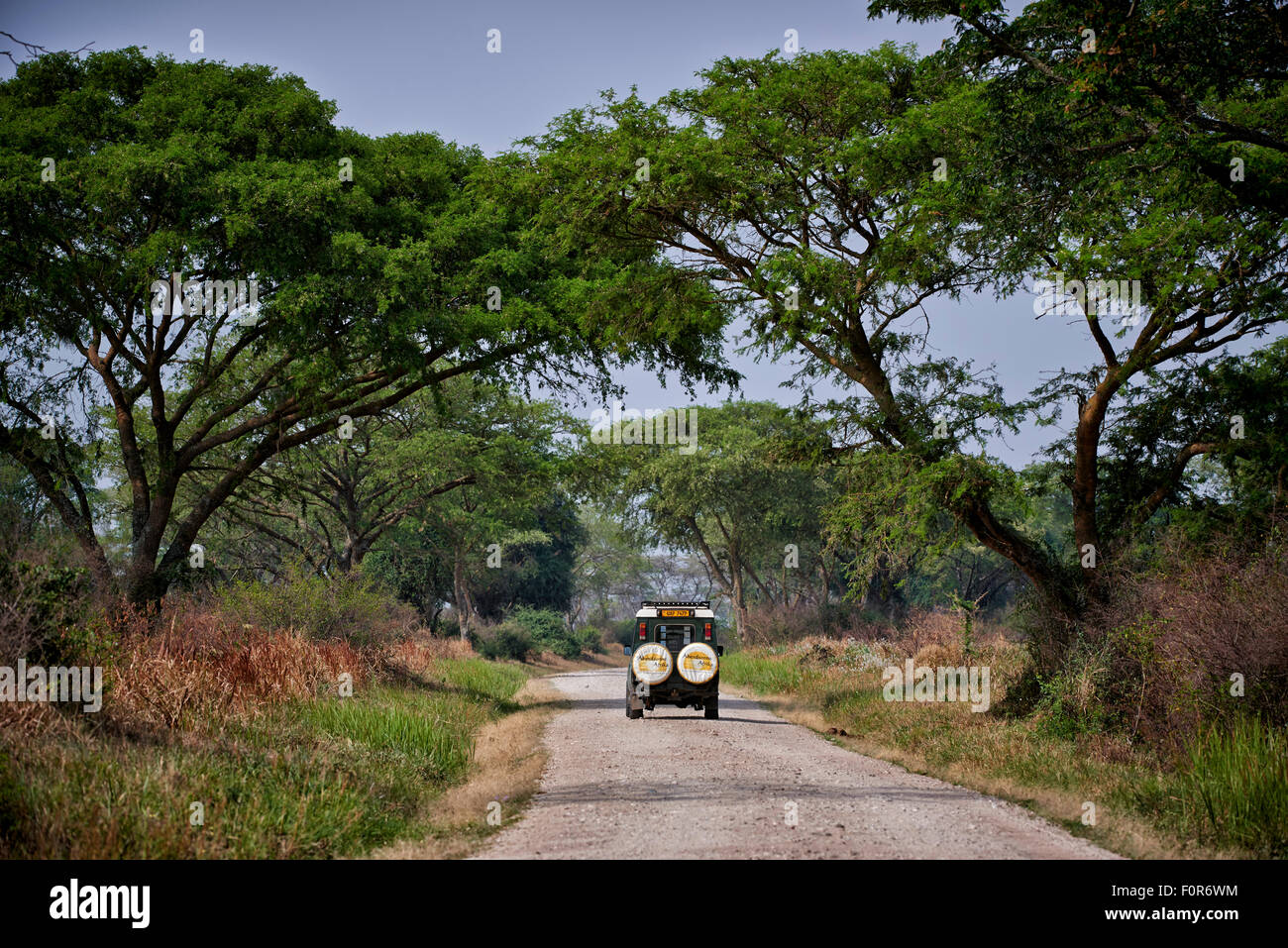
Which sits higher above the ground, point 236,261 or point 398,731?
point 236,261

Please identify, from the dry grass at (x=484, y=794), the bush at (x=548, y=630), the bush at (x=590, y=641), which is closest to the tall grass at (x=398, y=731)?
A: the dry grass at (x=484, y=794)

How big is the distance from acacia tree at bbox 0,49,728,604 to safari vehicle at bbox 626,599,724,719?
5661 millimetres

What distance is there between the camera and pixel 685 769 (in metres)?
11.9

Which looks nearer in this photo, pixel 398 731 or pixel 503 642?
pixel 398 731

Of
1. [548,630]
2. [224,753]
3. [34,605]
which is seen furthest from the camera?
[548,630]

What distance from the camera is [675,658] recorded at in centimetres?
1866

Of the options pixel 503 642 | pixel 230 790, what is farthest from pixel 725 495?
pixel 230 790

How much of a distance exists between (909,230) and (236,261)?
41.9 feet

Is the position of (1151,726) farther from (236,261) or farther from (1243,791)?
(236,261)

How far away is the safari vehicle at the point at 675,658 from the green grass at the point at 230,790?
6664 mm

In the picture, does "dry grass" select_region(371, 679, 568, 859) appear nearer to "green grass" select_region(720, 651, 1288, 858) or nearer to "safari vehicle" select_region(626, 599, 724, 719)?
"safari vehicle" select_region(626, 599, 724, 719)

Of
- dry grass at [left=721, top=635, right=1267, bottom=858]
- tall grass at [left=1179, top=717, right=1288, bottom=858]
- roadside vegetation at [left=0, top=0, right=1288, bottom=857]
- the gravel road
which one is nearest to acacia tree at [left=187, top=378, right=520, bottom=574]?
roadside vegetation at [left=0, top=0, right=1288, bottom=857]
